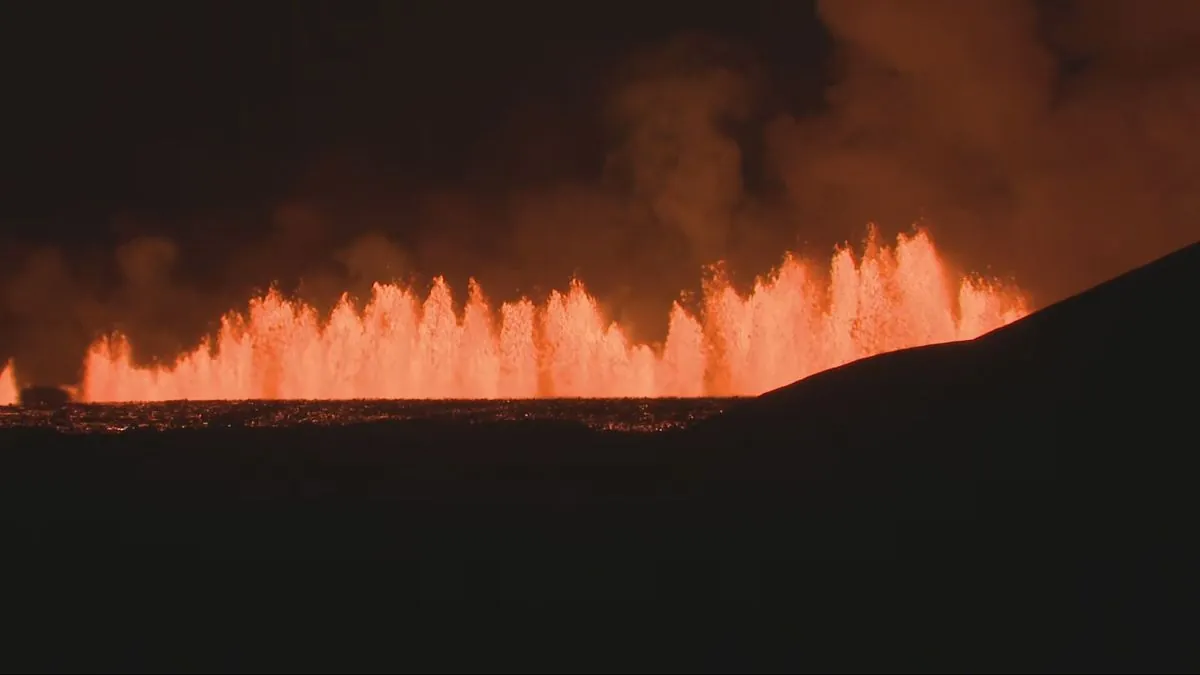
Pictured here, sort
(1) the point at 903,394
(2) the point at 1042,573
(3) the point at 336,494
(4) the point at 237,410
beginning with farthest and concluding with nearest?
(4) the point at 237,410, (3) the point at 336,494, (1) the point at 903,394, (2) the point at 1042,573

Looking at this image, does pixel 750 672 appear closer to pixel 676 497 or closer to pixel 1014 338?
pixel 676 497

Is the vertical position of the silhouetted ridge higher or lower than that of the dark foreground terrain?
higher

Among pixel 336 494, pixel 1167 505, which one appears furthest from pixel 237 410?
pixel 1167 505

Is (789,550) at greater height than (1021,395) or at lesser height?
lesser

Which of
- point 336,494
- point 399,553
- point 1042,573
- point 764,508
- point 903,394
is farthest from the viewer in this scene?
point 336,494

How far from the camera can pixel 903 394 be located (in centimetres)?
1585

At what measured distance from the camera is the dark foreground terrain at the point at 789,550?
A: 11453 millimetres

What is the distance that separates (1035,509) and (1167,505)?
150cm

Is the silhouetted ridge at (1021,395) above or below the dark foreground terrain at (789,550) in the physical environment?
above

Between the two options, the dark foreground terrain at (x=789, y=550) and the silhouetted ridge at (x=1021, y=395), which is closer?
the dark foreground terrain at (x=789, y=550)

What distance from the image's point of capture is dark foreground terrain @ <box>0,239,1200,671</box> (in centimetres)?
1145

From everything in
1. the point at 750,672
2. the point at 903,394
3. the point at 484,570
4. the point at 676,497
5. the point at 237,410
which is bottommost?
the point at 750,672

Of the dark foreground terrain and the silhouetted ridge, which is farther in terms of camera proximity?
the silhouetted ridge

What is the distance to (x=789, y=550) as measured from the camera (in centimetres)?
1375
